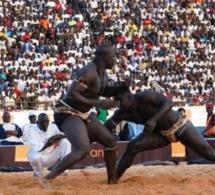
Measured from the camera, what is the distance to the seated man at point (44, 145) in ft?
48.0

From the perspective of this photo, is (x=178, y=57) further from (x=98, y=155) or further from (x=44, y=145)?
(x=44, y=145)

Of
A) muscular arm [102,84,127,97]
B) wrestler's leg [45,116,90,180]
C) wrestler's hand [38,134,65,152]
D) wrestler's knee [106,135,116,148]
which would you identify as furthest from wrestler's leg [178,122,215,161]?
wrestler's hand [38,134,65,152]

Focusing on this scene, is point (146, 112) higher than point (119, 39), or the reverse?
point (119, 39)

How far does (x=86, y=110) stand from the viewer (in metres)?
12.0

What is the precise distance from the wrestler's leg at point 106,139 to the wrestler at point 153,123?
0.32m

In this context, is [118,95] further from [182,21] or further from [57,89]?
[182,21]

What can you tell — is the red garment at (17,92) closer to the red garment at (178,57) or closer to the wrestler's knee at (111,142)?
the red garment at (178,57)

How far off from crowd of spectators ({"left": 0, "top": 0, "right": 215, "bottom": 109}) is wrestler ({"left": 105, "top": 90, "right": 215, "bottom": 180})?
48.4 feet

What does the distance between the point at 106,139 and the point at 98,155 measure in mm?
6421

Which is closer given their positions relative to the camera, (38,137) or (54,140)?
(54,140)

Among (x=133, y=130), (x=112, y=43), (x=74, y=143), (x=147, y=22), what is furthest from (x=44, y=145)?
(x=147, y=22)

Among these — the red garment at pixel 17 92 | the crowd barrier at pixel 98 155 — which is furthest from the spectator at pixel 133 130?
the red garment at pixel 17 92

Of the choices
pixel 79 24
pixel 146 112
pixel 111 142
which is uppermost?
pixel 79 24

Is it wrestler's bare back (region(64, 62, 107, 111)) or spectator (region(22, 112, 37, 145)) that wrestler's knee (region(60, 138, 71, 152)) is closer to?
spectator (region(22, 112, 37, 145))
